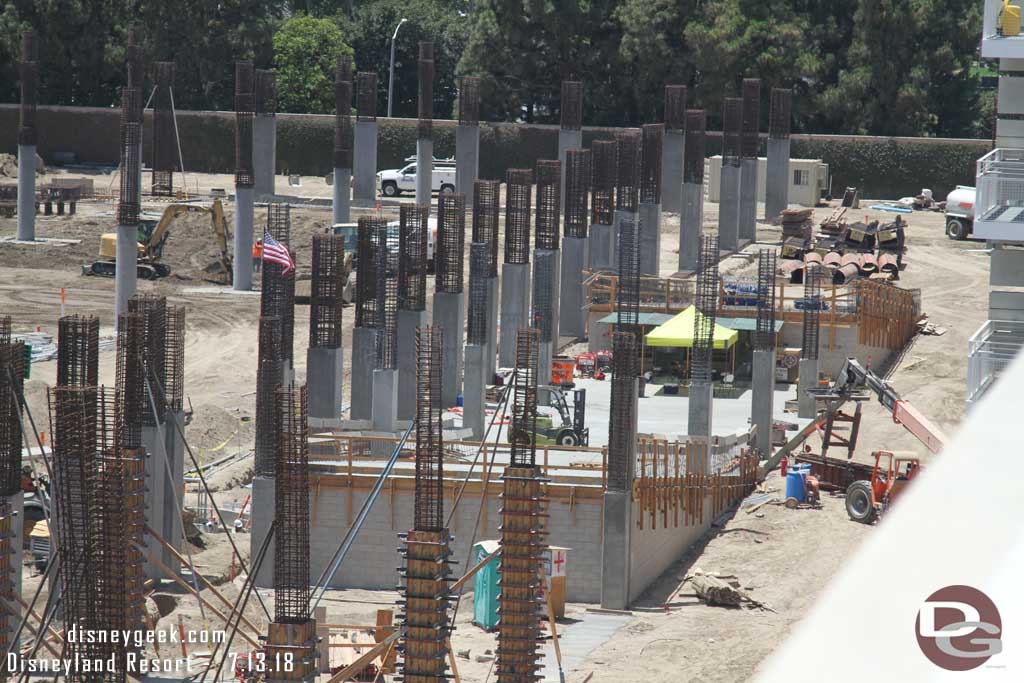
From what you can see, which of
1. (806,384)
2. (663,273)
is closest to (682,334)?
(806,384)

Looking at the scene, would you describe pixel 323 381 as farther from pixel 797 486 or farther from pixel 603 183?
pixel 603 183

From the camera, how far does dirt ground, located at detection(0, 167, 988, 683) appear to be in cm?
1955

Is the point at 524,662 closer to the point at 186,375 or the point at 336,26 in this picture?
the point at 186,375

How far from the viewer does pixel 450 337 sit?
98.6ft

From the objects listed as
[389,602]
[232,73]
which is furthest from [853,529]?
[232,73]

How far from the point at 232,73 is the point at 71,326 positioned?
4878cm

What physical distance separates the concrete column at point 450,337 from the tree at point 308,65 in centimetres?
4046

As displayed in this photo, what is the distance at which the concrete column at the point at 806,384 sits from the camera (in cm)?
3097

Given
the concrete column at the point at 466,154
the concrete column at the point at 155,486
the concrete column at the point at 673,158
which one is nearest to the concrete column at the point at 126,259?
the concrete column at the point at 155,486

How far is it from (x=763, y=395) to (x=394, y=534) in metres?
8.20

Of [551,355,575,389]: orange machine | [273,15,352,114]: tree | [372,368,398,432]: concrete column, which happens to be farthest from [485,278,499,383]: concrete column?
[273,15,352,114]: tree

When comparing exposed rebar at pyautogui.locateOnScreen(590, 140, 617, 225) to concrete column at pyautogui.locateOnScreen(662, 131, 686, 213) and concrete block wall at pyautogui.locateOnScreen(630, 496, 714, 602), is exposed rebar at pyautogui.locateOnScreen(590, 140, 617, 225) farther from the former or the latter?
concrete block wall at pyautogui.locateOnScreen(630, 496, 714, 602)

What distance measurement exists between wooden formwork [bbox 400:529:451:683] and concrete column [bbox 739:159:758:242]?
109 feet

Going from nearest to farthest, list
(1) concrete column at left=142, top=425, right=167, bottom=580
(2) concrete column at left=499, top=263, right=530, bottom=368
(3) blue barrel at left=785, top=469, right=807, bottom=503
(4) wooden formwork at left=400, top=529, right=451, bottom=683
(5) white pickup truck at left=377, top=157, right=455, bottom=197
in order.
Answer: (4) wooden formwork at left=400, top=529, right=451, bottom=683 < (1) concrete column at left=142, top=425, right=167, bottom=580 < (3) blue barrel at left=785, top=469, right=807, bottom=503 < (2) concrete column at left=499, top=263, right=530, bottom=368 < (5) white pickup truck at left=377, top=157, right=455, bottom=197
